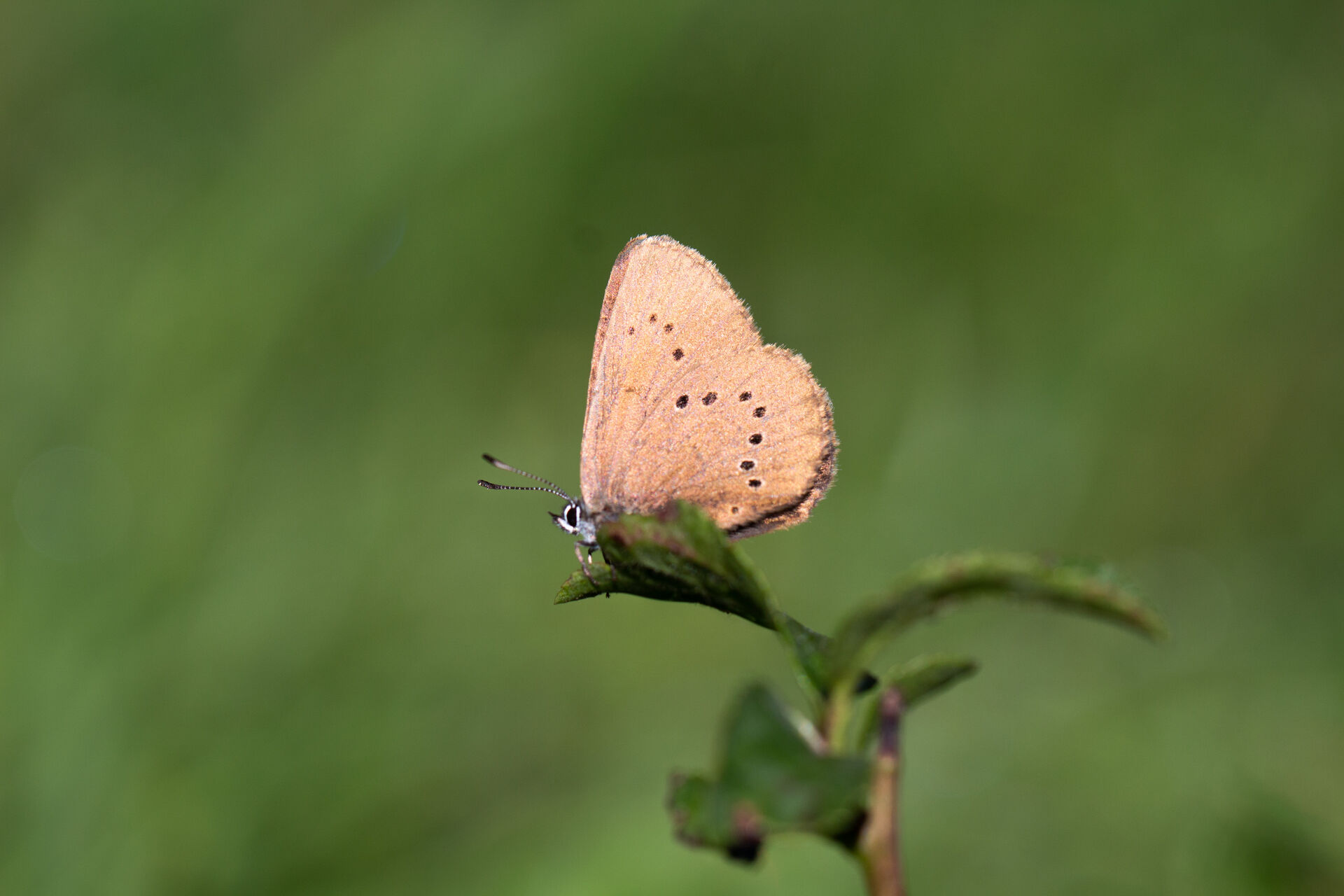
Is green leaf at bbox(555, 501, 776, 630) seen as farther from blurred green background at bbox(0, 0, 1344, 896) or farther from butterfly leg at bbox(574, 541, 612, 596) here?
blurred green background at bbox(0, 0, 1344, 896)

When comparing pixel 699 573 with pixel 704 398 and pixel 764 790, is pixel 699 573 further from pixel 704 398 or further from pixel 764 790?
pixel 704 398

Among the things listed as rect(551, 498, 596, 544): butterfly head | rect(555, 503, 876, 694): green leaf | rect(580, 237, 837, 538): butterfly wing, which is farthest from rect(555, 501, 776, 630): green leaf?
rect(551, 498, 596, 544): butterfly head

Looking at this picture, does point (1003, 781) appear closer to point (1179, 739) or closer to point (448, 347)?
point (1179, 739)

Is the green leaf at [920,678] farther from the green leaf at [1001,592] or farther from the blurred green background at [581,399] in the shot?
the blurred green background at [581,399]

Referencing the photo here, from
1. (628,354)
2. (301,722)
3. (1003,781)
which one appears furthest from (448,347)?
(1003,781)

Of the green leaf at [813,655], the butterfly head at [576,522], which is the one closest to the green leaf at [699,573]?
the green leaf at [813,655]

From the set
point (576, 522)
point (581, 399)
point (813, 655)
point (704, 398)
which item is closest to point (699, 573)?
point (813, 655)
